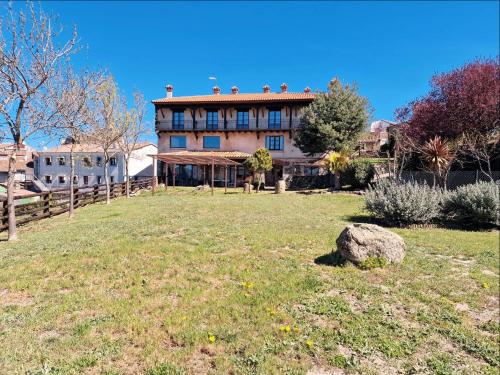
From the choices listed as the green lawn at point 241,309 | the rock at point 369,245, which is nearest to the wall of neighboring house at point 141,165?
the green lawn at point 241,309

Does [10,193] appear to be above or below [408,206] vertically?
above

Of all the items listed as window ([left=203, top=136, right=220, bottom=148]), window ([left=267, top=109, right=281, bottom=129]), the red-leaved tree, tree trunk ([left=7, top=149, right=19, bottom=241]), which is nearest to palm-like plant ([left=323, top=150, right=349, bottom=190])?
the red-leaved tree

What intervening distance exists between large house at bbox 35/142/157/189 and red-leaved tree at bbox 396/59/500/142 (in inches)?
1185

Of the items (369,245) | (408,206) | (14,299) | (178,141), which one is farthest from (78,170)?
(369,245)

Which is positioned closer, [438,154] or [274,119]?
[438,154]

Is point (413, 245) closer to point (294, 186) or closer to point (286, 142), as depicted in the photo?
point (294, 186)

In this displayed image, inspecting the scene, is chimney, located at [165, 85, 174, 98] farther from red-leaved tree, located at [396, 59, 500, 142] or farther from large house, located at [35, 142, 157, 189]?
red-leaved tree, located at [396, 59, 500, 142]

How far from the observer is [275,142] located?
34406 millimetres

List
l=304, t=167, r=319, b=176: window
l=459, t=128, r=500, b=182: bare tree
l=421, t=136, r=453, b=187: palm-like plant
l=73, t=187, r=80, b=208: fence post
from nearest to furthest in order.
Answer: l=421, t=136, r=453, b=187: palm-like plant → l=459, t=128, r=500, b=182: bare tree → l=73, t=187, r=80, b=208: fence post → l=304, t=167, r=319, b=176: window

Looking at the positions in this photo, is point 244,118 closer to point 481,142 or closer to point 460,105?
point 460,105

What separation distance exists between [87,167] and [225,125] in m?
18.6

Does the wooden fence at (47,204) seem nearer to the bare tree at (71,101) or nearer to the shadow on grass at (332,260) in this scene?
the bare tree at (71,101)

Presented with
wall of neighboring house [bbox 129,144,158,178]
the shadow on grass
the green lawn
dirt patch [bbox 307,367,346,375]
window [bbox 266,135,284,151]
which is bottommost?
dirt patch [bbox 307,367,346,375]

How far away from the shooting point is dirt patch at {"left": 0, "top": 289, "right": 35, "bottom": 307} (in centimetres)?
485
